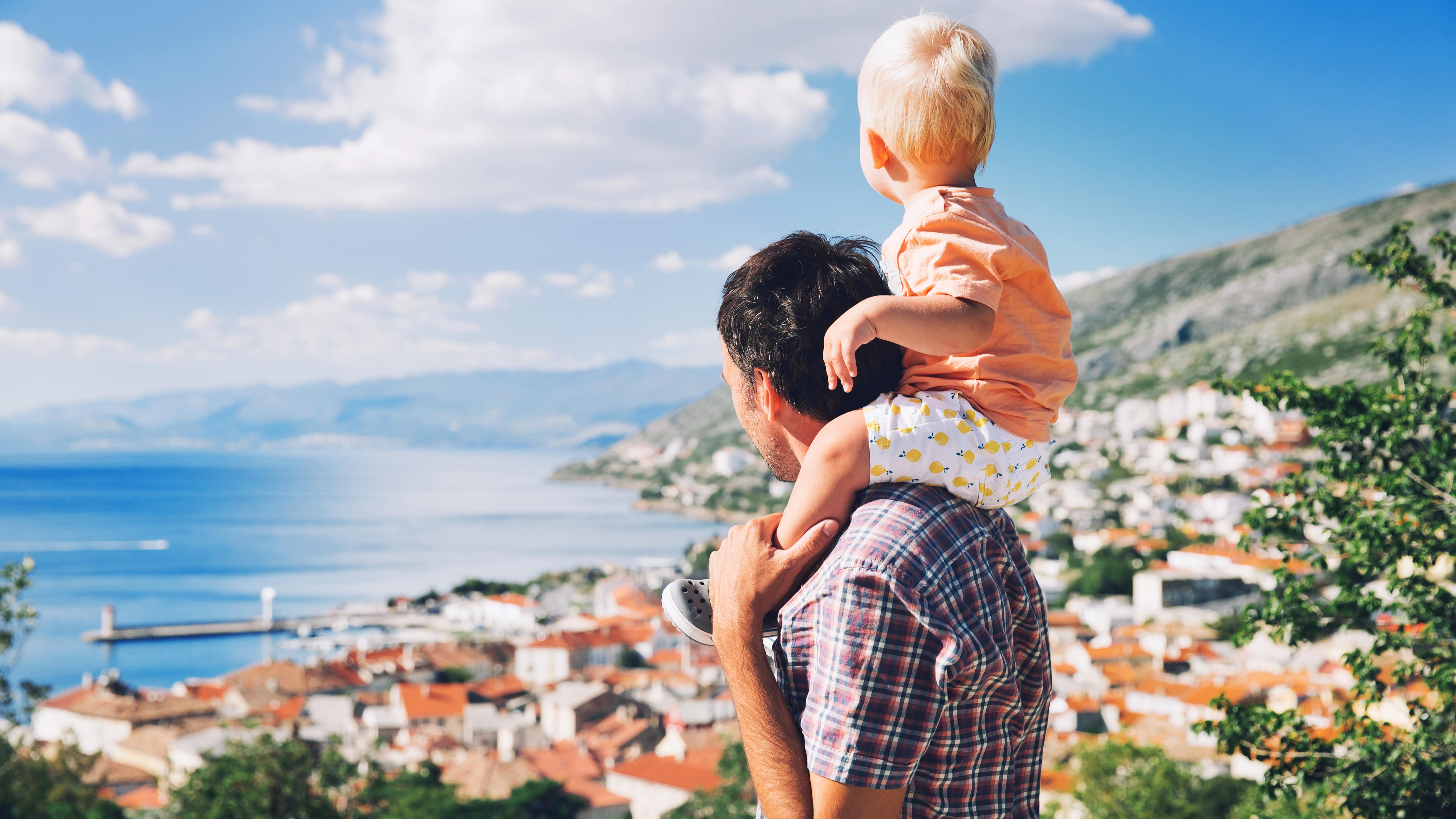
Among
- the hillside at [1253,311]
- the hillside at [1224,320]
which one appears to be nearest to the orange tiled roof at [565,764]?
the hillside at [1224,320]

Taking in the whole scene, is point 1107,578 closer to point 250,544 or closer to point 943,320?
point 943,320

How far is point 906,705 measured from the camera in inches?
37.2

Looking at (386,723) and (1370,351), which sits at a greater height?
(1370,351)

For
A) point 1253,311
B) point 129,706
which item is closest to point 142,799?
point 129,706

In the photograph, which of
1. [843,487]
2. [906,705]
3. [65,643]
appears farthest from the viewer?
[65,643]

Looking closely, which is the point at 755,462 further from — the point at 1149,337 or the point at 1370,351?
the point at 1370,351

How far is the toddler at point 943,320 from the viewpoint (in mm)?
1055

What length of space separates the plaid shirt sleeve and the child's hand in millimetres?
207

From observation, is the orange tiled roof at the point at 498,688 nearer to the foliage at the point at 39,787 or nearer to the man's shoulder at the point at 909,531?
the foliage at the point at 39,787

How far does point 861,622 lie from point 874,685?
0.19 feet

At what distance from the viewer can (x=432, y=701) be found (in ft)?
74.5

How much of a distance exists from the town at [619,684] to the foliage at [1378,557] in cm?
17

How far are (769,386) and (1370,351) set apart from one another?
3.34 meters

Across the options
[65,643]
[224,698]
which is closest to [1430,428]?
[224,698]
